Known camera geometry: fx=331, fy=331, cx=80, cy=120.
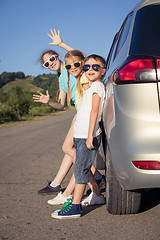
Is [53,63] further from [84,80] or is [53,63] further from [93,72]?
[93,72]

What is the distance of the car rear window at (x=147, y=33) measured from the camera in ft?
7.48

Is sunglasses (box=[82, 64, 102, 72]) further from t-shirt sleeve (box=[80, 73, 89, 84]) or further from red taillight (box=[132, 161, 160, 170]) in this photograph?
red taillight (box=[132, 161, 160, 170])

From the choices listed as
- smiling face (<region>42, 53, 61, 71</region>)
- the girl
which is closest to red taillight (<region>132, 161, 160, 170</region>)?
the girl

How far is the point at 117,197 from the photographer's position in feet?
9.23

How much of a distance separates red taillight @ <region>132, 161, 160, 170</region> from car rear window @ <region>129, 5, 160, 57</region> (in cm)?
73

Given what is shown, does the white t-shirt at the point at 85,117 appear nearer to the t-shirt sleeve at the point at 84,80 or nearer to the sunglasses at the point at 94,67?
the sunglasses at the point at 94,67

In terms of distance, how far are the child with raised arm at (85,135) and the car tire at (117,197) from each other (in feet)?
0.86

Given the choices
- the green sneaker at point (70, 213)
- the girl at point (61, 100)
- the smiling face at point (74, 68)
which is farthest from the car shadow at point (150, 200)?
the smiling face at point (74, 68)

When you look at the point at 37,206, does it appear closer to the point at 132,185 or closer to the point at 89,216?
the point at 89,216

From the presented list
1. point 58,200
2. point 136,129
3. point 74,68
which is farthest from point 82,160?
point 74,68

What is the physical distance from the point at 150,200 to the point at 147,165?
140cm

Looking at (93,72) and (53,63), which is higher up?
(53,63)

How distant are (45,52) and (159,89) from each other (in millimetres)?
2256

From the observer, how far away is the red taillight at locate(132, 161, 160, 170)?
7.30 ft
